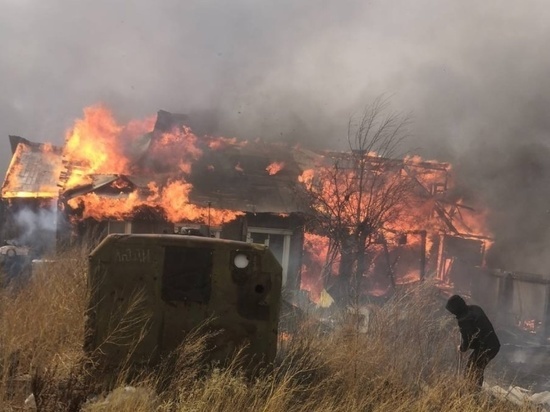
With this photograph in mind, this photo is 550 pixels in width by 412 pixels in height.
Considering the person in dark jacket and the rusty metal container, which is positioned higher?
the rusty metal container

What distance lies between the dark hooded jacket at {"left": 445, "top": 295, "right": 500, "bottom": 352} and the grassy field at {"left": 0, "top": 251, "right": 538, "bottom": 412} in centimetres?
29

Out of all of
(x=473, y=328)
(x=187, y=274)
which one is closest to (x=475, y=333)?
(x=473, y=328)

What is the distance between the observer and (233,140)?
17.6m

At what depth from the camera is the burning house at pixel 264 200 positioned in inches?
481

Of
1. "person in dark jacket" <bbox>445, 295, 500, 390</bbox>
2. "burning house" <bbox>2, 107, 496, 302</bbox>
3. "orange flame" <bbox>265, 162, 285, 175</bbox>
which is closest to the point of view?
"person in dark jacket" <bbox>445, 295, 500, 390</bbox>

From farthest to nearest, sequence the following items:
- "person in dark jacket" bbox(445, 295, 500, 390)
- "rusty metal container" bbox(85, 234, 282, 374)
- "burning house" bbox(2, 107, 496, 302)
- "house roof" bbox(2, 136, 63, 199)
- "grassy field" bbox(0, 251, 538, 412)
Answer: "house roof" bbox(2, 136, 63, 199) < "burning house" bbox(2, 107, 496, 302) < "person in dark jacket" bbox(445, 295, 500, 390) < "rusty metal container" bbox(85, 234, 282, 374) < "grassy field" bbox(0, 251, 538, 412)

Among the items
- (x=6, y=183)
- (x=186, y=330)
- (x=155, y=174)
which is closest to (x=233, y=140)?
(x=155, y=174)

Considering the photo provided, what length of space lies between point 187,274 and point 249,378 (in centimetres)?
105

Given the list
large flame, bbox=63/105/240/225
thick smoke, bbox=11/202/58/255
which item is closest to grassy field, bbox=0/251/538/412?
large flame, bbox=63/105/240/225

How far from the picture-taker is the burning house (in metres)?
12.2

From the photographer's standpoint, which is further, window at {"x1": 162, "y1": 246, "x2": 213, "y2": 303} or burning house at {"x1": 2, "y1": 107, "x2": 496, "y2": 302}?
burning house at {"x1": 2, "y1": 107, "x2": 496, "y2": 302}

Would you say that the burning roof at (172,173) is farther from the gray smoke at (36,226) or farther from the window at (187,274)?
the window at (187,274)

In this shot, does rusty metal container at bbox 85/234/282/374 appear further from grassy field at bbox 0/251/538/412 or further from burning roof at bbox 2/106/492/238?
burning roof at bbox 2/106/492/238

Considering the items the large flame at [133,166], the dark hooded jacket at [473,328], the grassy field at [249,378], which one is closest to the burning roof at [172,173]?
the large flame at [133,166]
